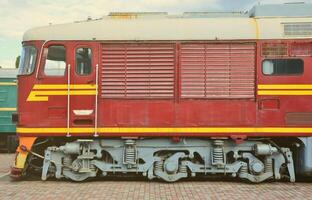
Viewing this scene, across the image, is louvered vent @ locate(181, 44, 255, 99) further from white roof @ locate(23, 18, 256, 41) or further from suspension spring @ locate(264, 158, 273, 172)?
suspension spring @ locate(264, 158, 273, 172)

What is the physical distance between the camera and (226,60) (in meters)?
11.8

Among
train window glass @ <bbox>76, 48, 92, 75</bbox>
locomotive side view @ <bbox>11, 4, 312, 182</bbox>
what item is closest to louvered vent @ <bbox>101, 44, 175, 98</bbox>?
locomotive side view @ <bbox>11, 4, 312, 182</bbox>

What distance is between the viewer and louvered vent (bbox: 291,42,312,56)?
11.6 metres

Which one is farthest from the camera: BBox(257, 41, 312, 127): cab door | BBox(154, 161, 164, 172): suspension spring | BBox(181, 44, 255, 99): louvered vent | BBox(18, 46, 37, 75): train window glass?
BBox(18, 46, 37, 75): train window glass

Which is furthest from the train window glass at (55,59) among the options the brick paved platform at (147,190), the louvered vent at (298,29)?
the louvered vent at (298,29)

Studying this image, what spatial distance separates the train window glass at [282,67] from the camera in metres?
11.6

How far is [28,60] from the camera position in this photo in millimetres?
11992

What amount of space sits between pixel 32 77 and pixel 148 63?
2.84 m

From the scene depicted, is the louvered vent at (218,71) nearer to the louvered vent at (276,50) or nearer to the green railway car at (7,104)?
the louvered vent at (276,50)

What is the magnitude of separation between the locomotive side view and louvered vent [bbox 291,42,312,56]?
24mm

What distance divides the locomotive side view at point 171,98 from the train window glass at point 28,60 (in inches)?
2.0

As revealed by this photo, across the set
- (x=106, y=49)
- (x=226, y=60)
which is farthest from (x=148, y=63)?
(x=226, y=60)

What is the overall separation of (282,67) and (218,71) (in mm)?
1527

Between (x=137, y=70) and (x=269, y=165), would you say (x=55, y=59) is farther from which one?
(x=269, y=165)
